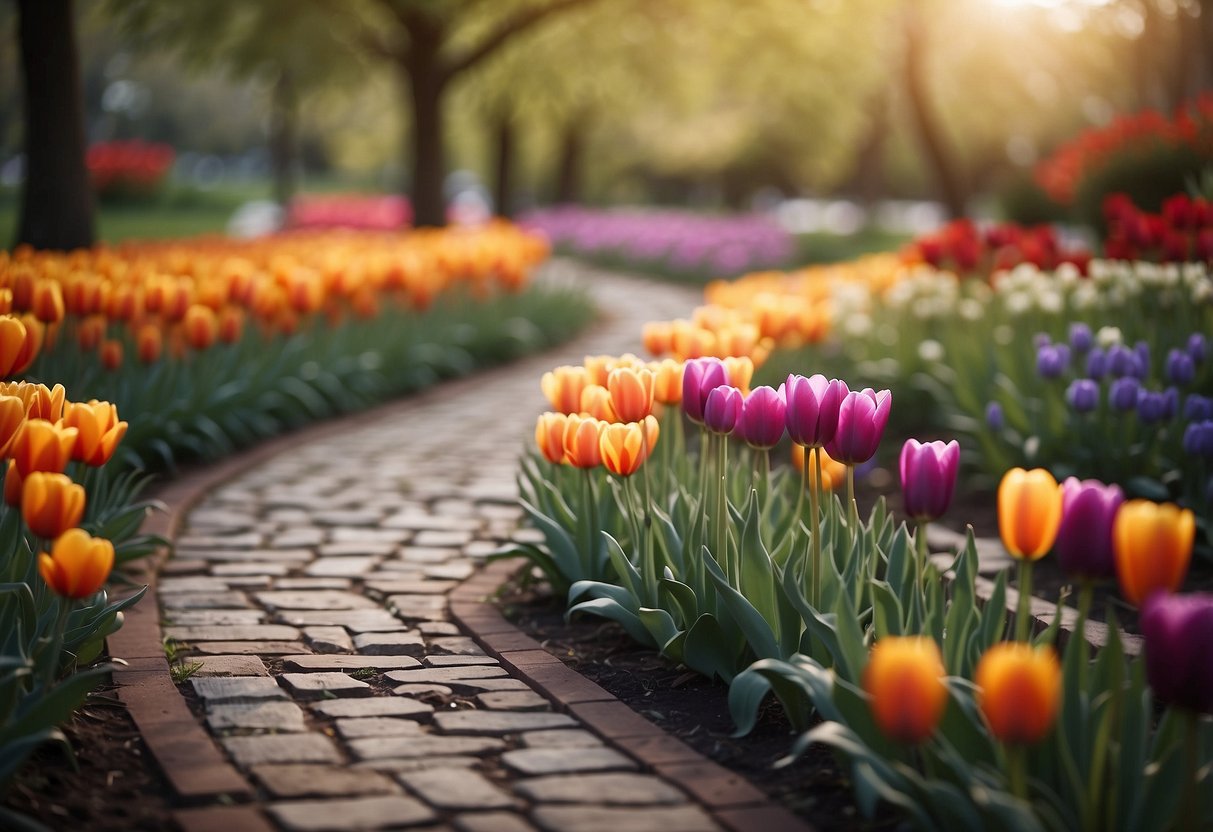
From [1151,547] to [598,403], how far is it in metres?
2.06

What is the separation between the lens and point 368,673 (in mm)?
3826

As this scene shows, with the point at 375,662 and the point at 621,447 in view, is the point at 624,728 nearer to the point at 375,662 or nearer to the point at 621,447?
the point at 621,447

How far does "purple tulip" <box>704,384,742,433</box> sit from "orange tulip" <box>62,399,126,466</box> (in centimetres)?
156

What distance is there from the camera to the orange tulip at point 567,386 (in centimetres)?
417

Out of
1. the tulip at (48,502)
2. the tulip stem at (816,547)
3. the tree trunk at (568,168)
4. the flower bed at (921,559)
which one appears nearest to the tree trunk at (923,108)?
the flower bed at (921,559)

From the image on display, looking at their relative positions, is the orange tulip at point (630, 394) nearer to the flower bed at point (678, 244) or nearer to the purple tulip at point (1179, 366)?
the purple tulip at point (1179, 366)

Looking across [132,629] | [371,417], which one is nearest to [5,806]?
[132,629]

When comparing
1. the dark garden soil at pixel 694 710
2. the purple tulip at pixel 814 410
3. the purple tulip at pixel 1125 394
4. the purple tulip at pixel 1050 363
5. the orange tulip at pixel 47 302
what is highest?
the orange tulip at pixel 47 302

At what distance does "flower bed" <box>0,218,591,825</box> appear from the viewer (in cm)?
291

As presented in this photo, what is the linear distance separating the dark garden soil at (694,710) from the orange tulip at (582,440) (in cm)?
61

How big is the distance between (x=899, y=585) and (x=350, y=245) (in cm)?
770

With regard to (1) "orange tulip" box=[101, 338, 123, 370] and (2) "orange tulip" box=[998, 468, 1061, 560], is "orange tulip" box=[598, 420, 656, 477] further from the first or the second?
(1) "orange tulip" box=[101, 338, 123, 370]

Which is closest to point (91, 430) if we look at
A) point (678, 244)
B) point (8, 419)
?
point (8, 419)

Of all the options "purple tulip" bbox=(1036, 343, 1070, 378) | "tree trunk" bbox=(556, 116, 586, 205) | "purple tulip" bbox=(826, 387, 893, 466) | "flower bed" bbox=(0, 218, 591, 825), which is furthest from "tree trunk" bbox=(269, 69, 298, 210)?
"purple tulip" bbox=(826, 387, 893, 466)
